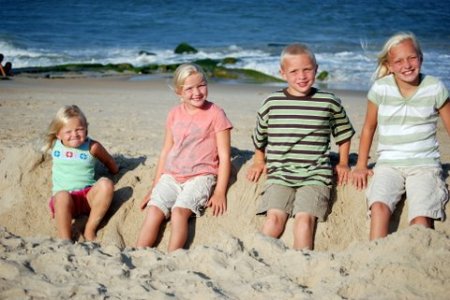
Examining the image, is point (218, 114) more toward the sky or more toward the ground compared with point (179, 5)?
more toward the ground

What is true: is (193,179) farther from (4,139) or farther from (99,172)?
(4,139)

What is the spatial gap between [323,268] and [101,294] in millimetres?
1227

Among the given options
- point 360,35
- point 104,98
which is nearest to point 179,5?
point 360,35

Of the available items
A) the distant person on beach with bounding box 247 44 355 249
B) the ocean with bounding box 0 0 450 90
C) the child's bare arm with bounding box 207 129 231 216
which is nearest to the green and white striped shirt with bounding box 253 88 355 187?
the distant person on beach with bounding box 247 44 355 249

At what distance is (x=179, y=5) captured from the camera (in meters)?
33.1

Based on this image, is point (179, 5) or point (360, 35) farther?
point (179, 5)

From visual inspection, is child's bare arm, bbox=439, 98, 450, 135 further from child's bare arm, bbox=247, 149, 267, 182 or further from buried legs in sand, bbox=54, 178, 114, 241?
Result: buried legs in sand, bbox=54, 178, 114, 241

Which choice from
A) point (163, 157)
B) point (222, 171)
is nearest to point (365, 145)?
point (222, 171)

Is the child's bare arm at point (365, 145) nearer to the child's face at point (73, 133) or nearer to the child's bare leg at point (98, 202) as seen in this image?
the child's bare leg at point (98, 202)

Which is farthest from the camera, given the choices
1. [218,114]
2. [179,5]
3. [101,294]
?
[179,5]

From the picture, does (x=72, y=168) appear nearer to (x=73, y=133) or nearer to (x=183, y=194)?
(x=73, y=133)

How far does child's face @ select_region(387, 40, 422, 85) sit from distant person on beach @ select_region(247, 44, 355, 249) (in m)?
0.51

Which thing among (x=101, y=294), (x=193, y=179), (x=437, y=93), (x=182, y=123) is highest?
(x=437, y=93)

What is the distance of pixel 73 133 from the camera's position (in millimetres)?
4844
